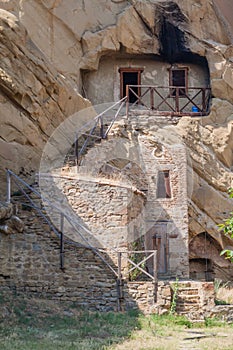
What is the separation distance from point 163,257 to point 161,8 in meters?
8.88

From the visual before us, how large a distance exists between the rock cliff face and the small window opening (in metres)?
0.93

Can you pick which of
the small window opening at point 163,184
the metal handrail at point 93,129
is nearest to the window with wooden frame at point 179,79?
the metal handrail at point 93,129

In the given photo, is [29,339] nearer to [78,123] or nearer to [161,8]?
[78,123]

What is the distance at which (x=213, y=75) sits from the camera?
2088 cm

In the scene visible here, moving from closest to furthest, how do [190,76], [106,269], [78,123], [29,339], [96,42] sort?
[29,339]
[106,269]
[78,123]
[96,42]
[190,76]

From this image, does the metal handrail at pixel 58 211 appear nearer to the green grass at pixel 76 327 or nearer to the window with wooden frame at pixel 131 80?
A: the green grass at pixel 76 327

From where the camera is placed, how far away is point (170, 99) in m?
21.2

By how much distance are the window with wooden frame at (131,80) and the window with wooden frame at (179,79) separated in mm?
1138

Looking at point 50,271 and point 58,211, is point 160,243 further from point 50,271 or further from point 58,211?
point 50,271

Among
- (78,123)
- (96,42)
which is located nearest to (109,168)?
(78,123)

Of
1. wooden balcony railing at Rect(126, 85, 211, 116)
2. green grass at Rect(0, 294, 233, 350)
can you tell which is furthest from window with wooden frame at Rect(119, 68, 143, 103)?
green grass at Rect(0, 294, 233, 350)

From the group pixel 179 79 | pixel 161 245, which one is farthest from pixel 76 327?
pixel 179 79

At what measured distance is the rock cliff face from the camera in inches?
665

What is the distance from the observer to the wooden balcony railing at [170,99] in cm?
2064
